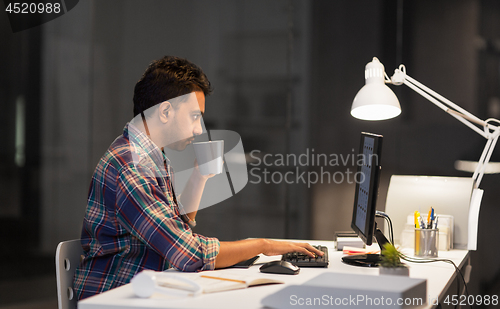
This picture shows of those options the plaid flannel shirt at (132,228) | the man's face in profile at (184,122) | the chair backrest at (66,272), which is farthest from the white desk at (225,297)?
the man's face in profile at (184,122)

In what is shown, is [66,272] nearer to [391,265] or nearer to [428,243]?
[391,265]

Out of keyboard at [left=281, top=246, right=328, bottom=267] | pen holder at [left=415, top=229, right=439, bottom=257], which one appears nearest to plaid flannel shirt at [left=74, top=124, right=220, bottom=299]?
keyboard at [left=281, top=246, right=328, bottom=267]

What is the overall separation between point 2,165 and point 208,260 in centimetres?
171

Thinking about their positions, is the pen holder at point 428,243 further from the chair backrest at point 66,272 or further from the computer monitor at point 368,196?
the chair backrest at point 66,272

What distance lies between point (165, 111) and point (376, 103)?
0.77 meters

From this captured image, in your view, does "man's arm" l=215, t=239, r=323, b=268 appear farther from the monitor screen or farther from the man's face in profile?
the man's face in profile

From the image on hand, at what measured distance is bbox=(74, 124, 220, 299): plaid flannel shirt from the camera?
3.67 ft

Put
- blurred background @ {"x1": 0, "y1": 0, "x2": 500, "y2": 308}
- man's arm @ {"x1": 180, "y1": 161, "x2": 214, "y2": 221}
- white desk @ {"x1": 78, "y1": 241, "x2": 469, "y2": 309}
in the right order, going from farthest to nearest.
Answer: blurred background @ {"x1": 0, "y1": 0, "x2": 500, "y2": 308}
man's arm @ {"x1": 180, "y1": 161, "x2": 214, "y2": 221}
white desk @ {"x1": 78, "y1": 241, "x2": 469, "y2": 309}

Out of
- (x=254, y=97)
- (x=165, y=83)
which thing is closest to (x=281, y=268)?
(x=165, y=83)

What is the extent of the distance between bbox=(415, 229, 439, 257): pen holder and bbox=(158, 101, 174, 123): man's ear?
93 centimetres

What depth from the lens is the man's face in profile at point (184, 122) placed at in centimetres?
138

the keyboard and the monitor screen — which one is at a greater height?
the monitor screen

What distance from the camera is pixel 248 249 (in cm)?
125

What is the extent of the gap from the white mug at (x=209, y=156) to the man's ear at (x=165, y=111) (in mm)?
121
